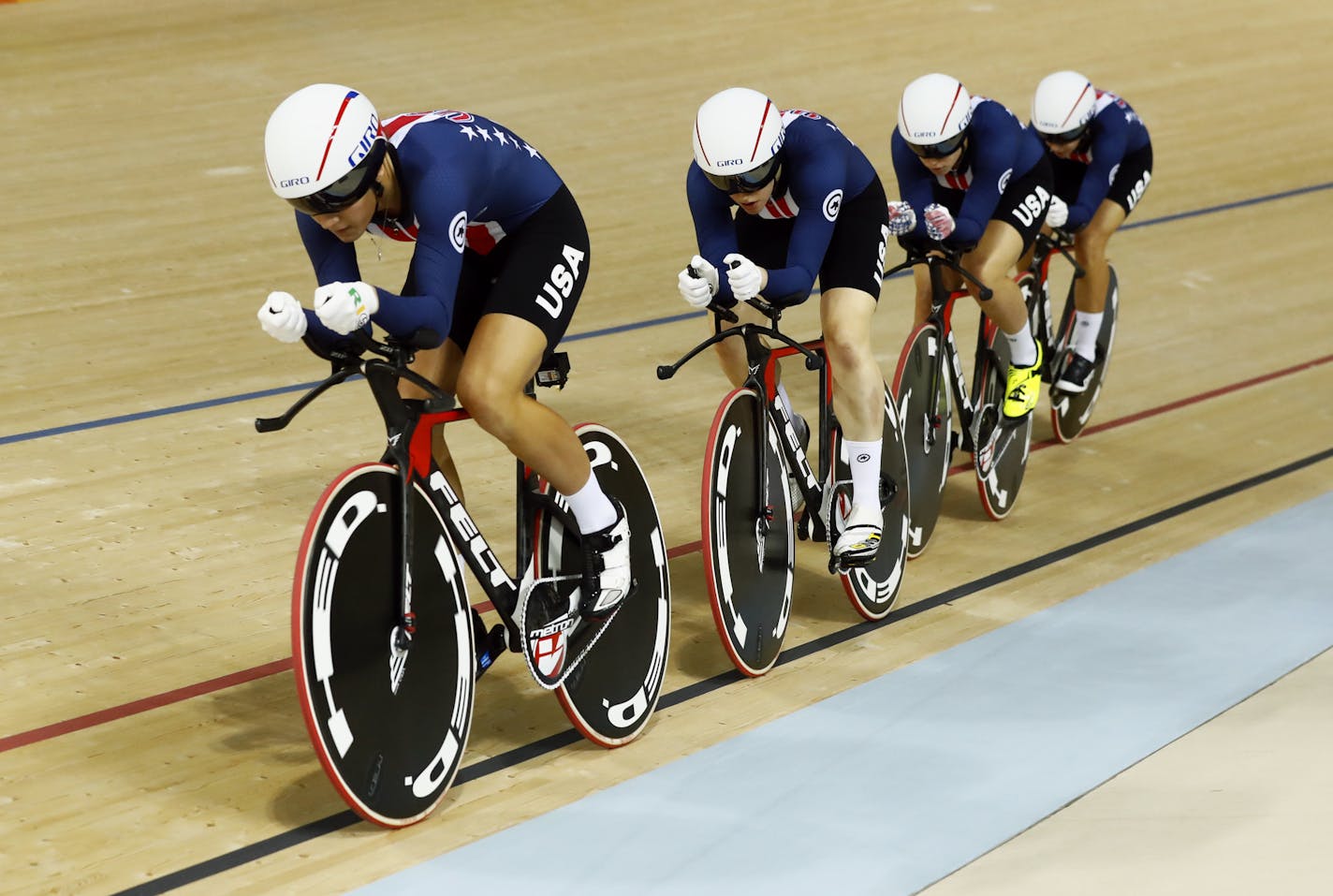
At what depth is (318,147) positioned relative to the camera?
2246mm

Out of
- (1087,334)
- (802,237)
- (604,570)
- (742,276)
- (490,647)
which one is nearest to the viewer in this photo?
(490,647)

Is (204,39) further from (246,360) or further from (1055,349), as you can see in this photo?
(1055,349)

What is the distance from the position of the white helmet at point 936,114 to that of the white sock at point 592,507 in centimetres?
168

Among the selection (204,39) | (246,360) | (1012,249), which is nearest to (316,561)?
(1012,249)

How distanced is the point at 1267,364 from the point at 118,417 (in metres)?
4.52

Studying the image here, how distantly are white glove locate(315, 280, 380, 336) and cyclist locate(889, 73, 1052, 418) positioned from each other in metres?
1.92

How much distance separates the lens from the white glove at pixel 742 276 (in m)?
2.92

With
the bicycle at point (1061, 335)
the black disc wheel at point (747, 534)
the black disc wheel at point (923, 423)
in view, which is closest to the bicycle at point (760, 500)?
the black disc wheel at point (747, 534)

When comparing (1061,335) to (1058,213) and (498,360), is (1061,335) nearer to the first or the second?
(1058,213)

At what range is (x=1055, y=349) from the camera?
526cm

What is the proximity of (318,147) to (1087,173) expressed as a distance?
3645 mm

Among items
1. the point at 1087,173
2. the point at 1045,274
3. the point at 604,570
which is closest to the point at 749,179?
the point at 604,570

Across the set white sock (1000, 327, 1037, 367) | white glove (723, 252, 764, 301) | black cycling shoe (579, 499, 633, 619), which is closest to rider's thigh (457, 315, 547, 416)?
black cycling shoe (579, 499, 633, 619)

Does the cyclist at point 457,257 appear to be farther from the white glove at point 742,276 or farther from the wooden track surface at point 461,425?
the wooden track surface at point 461,425
